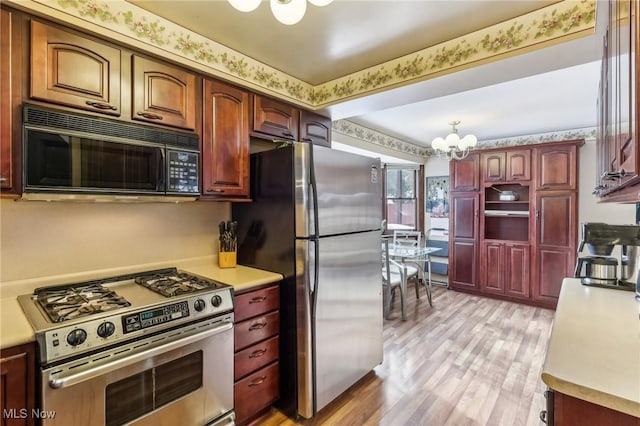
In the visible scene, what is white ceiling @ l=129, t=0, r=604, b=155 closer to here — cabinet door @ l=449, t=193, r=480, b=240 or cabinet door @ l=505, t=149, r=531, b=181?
cabinet door @ l=505, t=149, r=531, b=181

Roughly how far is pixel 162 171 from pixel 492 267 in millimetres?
4561

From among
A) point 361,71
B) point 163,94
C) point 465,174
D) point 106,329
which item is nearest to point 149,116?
point 163,94

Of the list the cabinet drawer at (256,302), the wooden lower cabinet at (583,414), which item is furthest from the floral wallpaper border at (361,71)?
the wooden lower cabinet at (583,414)

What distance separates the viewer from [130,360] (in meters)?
1.35

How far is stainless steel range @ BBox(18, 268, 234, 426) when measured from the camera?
1207 mm

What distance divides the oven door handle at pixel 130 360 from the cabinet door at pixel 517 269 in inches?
165

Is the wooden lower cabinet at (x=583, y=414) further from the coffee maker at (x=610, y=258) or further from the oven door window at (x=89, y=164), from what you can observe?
the oven door window at (x=89, y=164)

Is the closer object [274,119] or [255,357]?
[255,357]

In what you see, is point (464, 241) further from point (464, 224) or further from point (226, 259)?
point (226, 259)

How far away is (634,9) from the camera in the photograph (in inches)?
25.7

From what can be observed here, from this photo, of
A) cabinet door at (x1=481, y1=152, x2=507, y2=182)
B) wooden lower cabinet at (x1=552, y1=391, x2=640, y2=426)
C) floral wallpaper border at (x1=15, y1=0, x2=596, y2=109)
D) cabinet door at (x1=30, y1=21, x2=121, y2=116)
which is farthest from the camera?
cabinet door at (x1=481, y1=152, x2=507, y2=182)

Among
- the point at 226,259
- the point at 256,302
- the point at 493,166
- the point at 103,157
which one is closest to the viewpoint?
the point at 103,157

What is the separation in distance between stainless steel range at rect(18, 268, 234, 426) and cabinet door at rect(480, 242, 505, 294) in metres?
4.11

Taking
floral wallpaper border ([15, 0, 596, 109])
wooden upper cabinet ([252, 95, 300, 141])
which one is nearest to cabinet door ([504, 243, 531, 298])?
floral wallpaper border ([15, 0, 596, 109])
